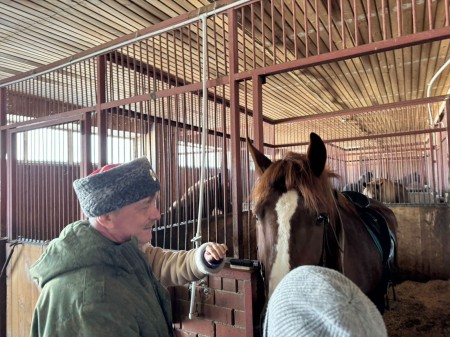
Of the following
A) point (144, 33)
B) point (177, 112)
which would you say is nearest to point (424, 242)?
point (177, 112)

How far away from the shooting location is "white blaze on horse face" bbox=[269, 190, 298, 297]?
130cm

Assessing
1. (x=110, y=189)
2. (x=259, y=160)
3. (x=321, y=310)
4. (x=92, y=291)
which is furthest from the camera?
(x=259, y=160)

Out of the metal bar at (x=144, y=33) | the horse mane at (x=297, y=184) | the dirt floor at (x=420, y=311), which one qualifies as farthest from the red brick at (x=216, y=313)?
the dirt floor at (x=420, y=311)

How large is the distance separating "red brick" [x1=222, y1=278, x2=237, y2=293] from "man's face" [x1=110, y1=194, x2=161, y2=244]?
866 millimetres

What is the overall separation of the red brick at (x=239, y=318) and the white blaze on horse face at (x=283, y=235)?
0.55 meters

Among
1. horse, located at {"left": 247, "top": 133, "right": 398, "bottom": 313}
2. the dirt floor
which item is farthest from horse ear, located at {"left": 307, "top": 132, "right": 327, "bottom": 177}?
the dirt floor

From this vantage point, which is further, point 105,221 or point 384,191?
point 384,191

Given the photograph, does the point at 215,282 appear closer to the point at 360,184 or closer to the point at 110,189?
the point at 110,189

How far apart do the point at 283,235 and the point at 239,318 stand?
0.76m

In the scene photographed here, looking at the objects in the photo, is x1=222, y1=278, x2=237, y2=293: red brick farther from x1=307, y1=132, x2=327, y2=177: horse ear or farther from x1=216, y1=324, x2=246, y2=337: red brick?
x1=307, y1=132, x2=327, y2=177: horse ear

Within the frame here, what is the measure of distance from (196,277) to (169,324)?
351 mm

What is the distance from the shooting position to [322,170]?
5.09 feet

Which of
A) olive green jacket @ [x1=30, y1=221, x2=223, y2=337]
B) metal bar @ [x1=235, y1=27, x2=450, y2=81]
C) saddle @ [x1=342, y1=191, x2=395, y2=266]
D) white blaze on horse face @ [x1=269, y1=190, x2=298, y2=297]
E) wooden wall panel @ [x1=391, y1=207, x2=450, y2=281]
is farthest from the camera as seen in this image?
wooden wall panel @ [x1=391, y1=207, x2=450, y2=281]

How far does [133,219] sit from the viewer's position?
106 centimetres
